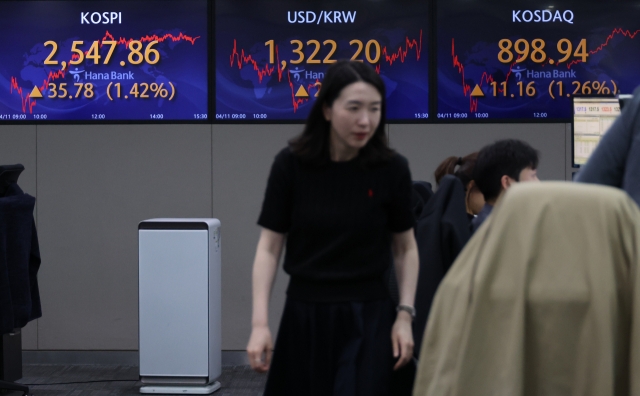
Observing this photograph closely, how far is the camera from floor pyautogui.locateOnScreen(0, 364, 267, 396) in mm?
4707

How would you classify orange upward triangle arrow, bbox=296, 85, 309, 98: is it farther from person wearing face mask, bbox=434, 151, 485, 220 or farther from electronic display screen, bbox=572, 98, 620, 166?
person wearing face mask, bbox=434, 151, 485, 220

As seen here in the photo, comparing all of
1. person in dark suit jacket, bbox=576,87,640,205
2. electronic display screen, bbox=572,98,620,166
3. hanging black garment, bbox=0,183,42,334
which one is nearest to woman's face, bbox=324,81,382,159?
person in dark suit jacket, bbox=576,87,640,205

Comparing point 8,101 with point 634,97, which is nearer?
point 634,97

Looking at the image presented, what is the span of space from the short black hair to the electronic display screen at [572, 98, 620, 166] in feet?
4.78

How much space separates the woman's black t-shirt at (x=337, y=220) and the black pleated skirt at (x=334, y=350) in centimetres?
3

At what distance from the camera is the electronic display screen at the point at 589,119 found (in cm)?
398

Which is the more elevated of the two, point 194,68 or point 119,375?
point 194,68

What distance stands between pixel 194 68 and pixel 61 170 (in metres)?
1.13

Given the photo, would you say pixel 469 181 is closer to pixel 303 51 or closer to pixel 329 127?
pixel 329 127

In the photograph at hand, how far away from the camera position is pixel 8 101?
544 cm

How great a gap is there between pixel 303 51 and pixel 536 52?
148cm

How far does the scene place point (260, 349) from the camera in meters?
1.87

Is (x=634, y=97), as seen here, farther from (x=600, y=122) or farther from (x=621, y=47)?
(x=621, y=47)

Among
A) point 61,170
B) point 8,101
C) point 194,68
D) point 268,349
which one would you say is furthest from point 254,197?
point 268,349
